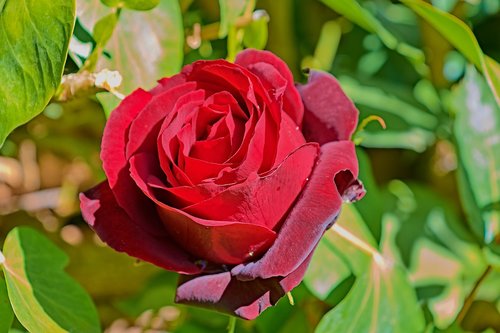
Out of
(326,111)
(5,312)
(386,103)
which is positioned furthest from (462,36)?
(5,312)

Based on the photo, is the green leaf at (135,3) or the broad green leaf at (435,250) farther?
the broad green leaf at (435,250)

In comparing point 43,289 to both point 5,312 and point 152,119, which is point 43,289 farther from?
point 152,119

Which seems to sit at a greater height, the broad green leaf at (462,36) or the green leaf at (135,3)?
the broad green leaf at (462,36)

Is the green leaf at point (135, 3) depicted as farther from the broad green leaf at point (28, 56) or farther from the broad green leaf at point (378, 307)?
the broad green leaf at point (378, 307)

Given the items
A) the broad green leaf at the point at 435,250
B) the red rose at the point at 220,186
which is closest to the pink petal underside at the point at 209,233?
the red rose at the point at 220,186

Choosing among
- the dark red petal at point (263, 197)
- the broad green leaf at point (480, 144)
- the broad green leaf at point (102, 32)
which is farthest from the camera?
the broad green leaf at point (480, 144)

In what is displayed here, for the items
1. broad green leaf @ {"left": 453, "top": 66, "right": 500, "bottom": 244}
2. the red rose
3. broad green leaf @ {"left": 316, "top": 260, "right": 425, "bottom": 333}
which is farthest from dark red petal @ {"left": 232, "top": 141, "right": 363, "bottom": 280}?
broad green leaf @ {"left": 453, "top": 66, "right": 500, "bottom": 244}
